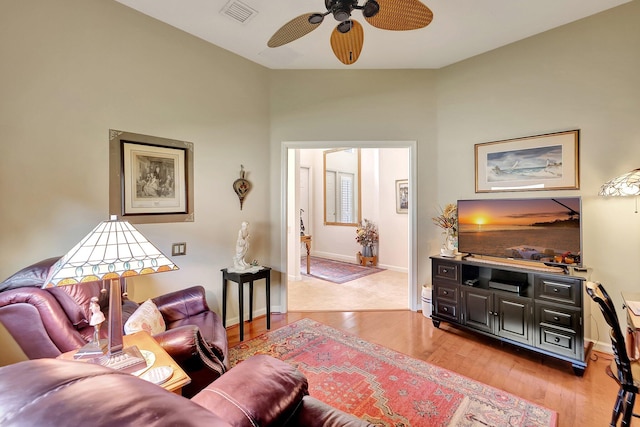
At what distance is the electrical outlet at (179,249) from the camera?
9.14 feet

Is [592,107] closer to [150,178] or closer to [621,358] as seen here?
[621,358]

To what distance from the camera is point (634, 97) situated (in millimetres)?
2445

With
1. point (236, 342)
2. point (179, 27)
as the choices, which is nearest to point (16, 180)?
point (179, 27)

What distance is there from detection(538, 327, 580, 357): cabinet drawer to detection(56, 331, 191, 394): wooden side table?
2806 mm

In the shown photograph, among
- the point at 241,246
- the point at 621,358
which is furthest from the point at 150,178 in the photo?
the point at 621,358

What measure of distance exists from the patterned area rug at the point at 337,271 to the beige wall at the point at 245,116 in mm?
2039

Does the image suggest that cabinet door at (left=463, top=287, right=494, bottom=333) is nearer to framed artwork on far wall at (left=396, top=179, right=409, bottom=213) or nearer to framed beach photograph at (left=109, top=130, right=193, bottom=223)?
framed beach photograph at (left=109, top=130, right=193, bottom=223)

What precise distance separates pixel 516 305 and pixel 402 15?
261 centimetres

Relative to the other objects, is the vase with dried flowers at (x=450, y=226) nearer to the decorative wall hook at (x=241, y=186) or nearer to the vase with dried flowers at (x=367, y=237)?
the decorative wall hook at (x=241, y=186)

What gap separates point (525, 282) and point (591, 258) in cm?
60

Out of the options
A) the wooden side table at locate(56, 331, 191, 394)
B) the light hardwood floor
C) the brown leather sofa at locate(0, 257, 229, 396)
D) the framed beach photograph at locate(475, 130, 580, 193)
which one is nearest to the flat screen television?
the framed beach photograph at locate(475, 130, 580, 193)

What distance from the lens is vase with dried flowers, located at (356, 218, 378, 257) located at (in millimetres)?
6449

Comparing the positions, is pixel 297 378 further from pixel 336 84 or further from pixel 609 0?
pixel 609 0

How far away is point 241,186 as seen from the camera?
331 centimetres
